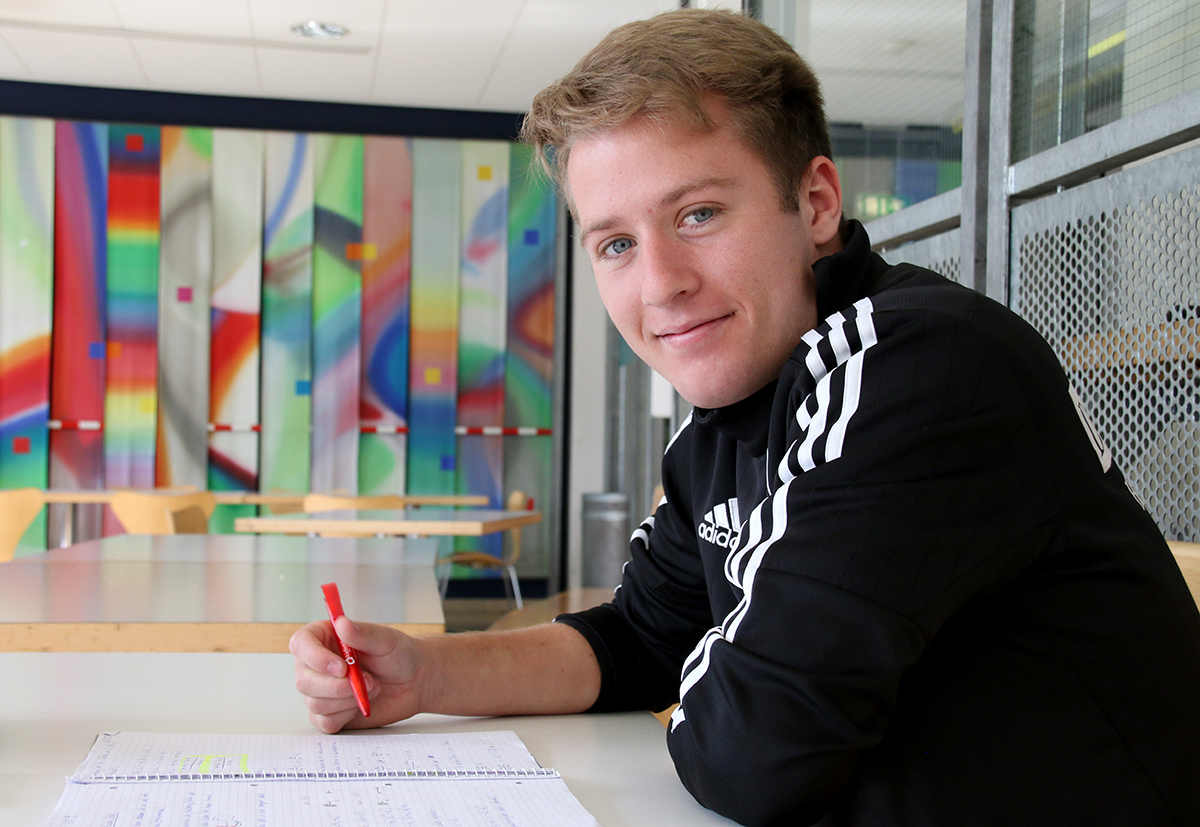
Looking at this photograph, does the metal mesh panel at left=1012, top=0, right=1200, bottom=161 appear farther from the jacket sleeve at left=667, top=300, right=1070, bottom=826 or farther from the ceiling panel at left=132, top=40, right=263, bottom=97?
the ceiling panel at left=132, top=40, right=263, bottom=97

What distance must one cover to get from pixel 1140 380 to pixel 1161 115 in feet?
1.23

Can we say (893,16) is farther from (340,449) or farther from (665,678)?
(340,449)

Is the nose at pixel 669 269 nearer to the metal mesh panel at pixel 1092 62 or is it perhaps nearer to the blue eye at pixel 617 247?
the blue eye at pixel 617 247

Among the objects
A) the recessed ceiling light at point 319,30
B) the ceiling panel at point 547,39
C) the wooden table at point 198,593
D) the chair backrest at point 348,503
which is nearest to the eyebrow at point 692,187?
the wooden table at point 198,593

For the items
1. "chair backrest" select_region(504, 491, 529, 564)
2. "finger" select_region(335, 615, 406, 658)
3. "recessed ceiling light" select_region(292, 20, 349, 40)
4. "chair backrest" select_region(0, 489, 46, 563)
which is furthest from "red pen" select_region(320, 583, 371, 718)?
"recessed ceiling light" select_region(292, 20, 349, 40)

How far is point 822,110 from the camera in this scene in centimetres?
102

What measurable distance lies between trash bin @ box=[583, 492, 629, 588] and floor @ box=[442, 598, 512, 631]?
0.73m

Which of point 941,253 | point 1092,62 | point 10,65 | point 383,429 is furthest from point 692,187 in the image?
point 10,65

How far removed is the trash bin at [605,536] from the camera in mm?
6812

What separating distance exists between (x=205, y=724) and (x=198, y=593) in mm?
1113

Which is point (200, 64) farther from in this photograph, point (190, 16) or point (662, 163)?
point (662, 163)

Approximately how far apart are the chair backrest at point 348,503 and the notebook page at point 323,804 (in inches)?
172

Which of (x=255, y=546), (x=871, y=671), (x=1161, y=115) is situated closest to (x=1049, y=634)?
(x=871, y=671)

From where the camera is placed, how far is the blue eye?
3.19ft
